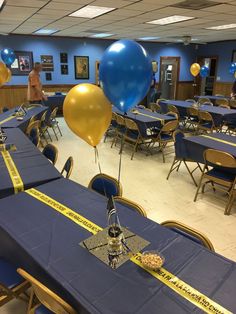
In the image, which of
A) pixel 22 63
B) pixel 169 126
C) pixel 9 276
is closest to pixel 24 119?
pixel 169 126

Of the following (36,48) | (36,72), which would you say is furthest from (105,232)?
(36,48)

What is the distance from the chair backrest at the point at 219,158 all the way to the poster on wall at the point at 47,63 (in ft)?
26.2

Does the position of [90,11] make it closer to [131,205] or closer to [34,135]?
[34,135]

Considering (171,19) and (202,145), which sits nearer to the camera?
(202,145)

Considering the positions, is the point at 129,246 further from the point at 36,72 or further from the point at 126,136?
the point at 36,72

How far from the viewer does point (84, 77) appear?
412 inches

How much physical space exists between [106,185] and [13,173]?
3.16ft

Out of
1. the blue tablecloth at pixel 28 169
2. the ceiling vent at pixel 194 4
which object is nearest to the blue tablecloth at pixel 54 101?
the ceiling vent at pixel 194 4

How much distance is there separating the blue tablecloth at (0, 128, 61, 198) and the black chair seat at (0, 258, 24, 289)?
2.30 ft

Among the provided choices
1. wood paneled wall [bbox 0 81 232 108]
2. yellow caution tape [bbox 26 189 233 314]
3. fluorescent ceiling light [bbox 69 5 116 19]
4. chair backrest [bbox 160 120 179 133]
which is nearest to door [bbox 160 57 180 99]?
Result: wood paneled wall [bbox 0 81 232 108]

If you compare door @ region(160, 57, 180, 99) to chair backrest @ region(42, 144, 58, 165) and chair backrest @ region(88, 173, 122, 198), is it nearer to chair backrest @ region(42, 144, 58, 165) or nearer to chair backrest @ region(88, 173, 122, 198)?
chair backrest @ region(42, 144, 58, 165)

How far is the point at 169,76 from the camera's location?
1289cm

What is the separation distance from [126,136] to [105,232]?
392 cm

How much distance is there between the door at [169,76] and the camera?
12188mm
